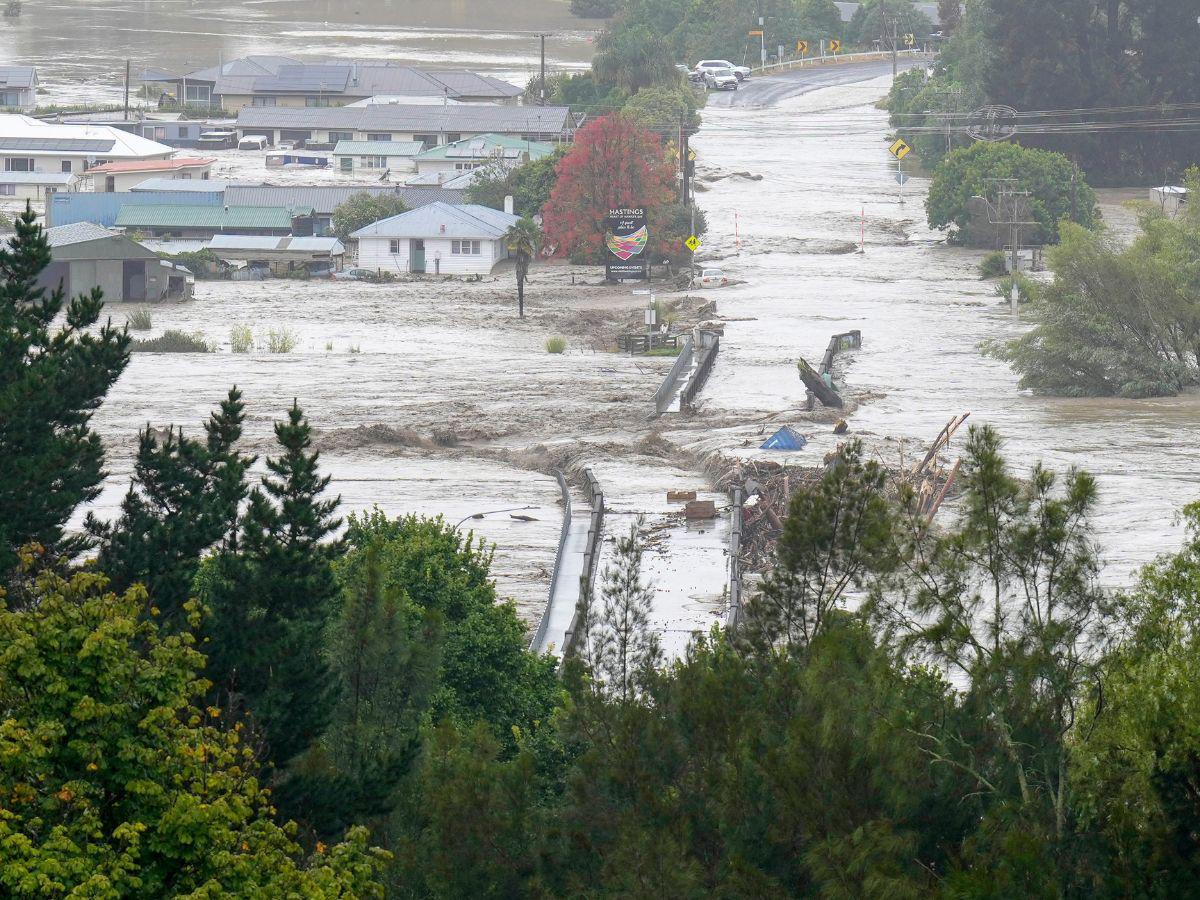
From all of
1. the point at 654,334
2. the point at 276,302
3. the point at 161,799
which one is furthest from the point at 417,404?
the point at 161,799

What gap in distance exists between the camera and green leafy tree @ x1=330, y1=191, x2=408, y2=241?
87500 mm

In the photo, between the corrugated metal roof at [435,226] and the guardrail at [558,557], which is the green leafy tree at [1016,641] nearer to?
the guardrail at [558,557]

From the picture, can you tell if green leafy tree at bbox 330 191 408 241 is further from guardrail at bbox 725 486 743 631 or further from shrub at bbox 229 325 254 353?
guardrail at bbox 725 486 743 631

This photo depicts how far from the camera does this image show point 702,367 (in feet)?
190

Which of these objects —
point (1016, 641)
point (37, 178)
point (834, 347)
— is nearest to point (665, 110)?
point (37, 178)

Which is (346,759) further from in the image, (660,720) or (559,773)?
(660,720)

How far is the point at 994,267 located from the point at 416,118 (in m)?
46.8

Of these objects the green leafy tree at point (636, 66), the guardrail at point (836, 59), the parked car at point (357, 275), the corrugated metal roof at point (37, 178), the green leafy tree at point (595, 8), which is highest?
the green leafy tree at point (595, 8)

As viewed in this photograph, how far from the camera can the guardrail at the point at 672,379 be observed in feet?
174

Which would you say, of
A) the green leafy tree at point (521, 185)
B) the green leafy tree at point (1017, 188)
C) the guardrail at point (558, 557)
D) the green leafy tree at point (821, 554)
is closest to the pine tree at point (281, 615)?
the green leafy tree at point (821, 554)

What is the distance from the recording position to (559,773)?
18.2 meters

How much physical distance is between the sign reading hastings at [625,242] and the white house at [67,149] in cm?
3666

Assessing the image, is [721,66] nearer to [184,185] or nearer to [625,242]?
[184,185]

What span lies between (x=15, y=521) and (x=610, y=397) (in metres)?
36.9
